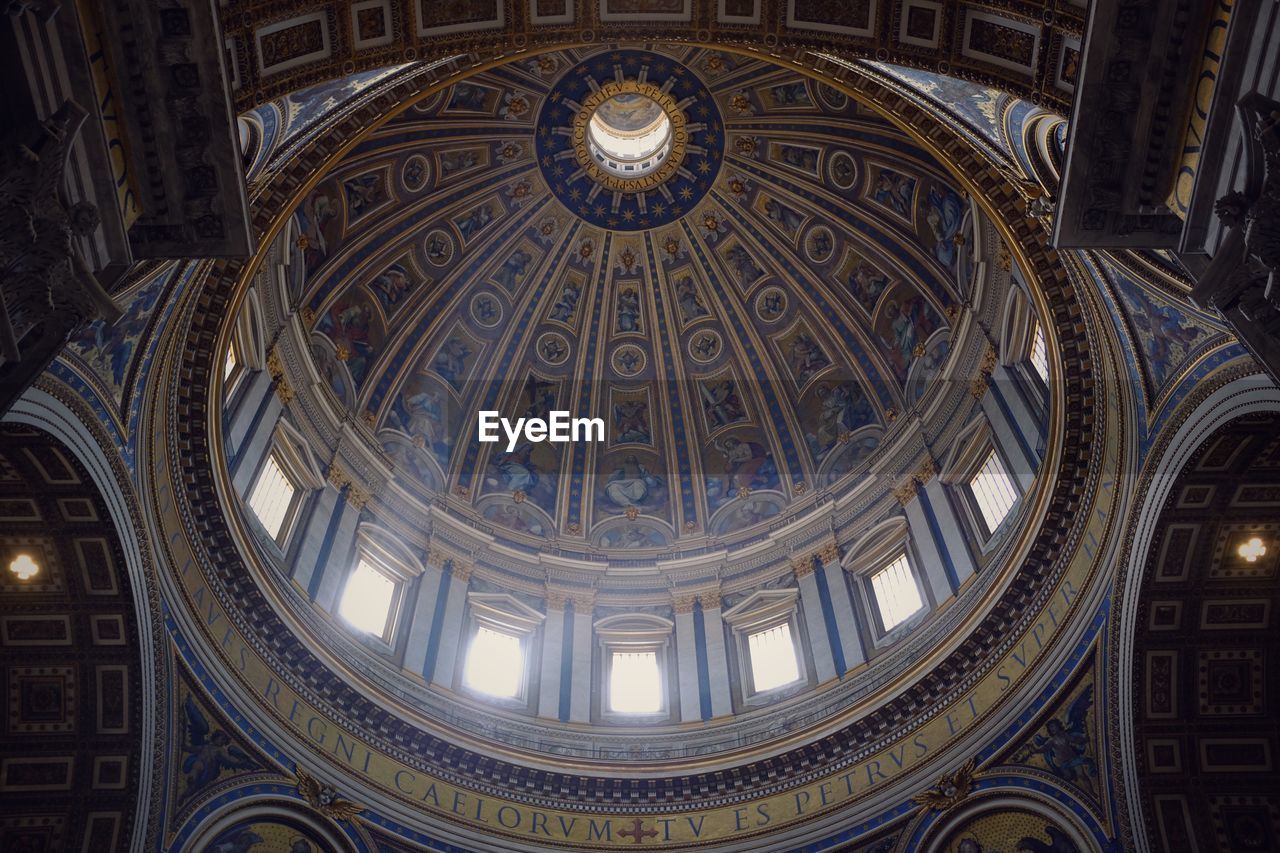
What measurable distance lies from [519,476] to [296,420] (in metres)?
7.46

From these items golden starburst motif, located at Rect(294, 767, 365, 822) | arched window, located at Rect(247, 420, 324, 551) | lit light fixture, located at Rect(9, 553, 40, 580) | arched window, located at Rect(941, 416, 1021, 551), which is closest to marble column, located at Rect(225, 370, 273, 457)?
arched window, located at Rect(247, 420, 324, 551)

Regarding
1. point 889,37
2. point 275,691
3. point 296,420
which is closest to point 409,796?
point 275,691

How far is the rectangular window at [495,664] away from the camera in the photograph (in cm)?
2269

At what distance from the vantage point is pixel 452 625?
23.2m

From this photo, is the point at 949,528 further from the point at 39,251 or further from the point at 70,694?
the point at 39,251

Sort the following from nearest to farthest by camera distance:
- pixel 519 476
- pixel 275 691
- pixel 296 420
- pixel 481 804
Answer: pixel 275 691, pixel 481 804, pixel 296 420, pixel 519 476

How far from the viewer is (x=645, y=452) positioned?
30469mm

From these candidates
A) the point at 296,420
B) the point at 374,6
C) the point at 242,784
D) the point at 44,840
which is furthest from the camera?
the point at 296,420

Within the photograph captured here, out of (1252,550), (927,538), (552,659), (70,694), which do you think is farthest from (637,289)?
(70,694)

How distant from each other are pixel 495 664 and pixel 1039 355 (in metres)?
12.5

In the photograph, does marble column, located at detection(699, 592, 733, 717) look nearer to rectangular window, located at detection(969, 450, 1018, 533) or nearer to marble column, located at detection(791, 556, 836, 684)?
marble column, located at detection(791, 556, 836, 684)

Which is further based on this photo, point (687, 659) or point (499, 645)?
point (687, 659)

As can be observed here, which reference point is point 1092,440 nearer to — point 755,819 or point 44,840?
point 755,819

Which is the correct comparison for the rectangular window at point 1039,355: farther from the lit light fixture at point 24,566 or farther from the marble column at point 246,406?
the lit light fixture at point 24,566
